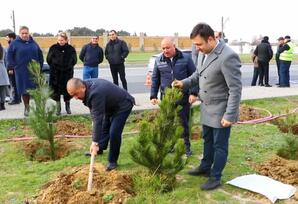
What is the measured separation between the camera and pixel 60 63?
903 centimetres

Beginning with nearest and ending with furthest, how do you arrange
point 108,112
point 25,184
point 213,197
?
point 213,197 < point 25,184 < point 108,112

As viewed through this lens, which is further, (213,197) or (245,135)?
(245,135)

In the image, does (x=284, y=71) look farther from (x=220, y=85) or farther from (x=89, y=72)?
(x=220, y=85)

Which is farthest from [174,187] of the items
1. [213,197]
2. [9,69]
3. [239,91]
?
[9,69]

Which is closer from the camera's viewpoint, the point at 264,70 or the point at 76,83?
the point at 76,83

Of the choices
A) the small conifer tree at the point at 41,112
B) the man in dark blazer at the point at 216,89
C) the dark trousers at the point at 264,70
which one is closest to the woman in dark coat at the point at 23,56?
the small conifer tree at the point at 41,112

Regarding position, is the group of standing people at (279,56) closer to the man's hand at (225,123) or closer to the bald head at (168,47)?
the bald head at (168,47)

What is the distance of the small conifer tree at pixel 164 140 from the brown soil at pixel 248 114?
4.64m

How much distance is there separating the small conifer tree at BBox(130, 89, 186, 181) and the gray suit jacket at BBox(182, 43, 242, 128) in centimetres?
36

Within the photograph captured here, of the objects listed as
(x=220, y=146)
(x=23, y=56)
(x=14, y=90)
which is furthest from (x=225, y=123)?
(x=14, y=90)

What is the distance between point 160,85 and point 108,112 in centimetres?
95

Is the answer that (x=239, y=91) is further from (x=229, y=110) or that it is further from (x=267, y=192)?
(x=267, y=192)

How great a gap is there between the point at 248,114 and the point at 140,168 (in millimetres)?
4442

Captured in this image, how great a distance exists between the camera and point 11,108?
10.5 meters
